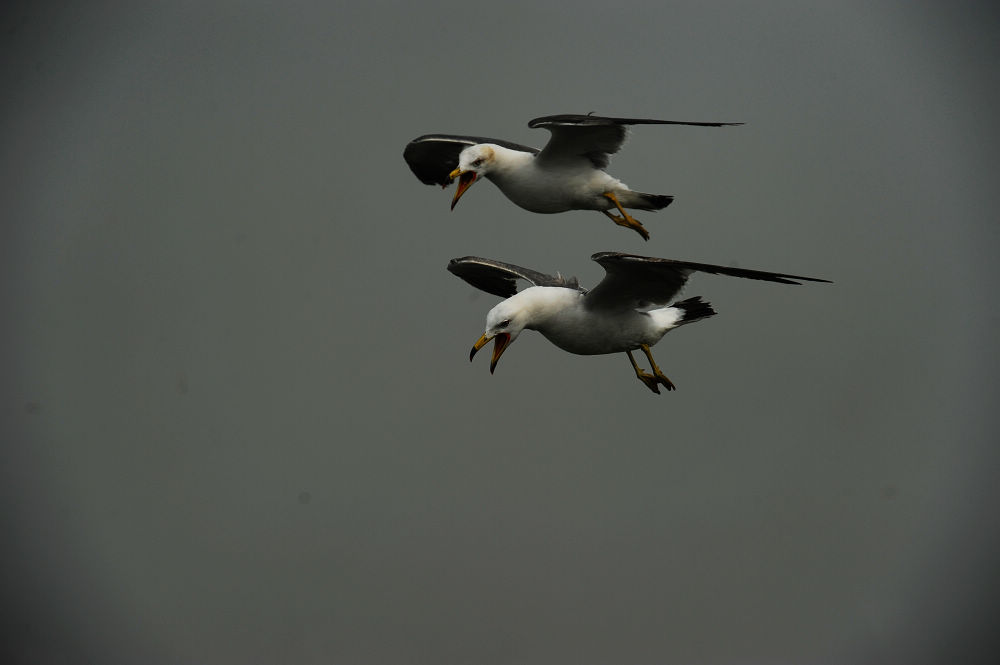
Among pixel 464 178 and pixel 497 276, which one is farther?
pixel 497 276

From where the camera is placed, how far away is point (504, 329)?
7.18m

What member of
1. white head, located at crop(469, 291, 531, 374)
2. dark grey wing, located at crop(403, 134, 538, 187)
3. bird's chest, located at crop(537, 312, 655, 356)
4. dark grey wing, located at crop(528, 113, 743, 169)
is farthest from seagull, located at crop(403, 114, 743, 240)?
white head, located at crop(469, 291, 531, 374)

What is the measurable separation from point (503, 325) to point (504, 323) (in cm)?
1

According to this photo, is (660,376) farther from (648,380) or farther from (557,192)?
(557,192)

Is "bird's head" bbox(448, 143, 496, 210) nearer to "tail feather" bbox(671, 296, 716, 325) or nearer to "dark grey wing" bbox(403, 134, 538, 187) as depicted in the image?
"dark grey wing" bbox(403, 134, 538, 187)

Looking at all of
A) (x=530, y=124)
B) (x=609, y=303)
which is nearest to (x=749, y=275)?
(x=609, y=303)

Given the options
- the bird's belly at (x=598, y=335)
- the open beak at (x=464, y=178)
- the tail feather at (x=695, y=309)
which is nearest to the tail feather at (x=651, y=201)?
the tail feather at (x=695, y=309)

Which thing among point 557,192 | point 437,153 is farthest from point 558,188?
point 437,153

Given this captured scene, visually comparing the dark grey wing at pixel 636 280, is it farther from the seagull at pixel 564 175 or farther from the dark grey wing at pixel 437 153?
the dark grey wing at pixel 437 153

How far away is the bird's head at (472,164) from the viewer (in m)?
7.88

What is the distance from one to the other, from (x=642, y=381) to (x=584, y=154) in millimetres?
1645

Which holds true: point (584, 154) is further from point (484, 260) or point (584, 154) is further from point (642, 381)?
point (642, 381)

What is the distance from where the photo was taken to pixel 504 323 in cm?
715

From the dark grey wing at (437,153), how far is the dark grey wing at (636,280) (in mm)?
1579
